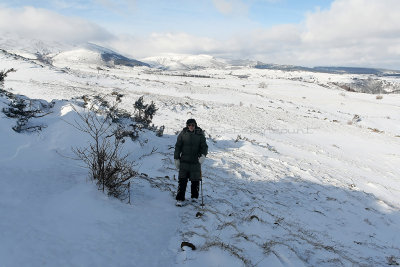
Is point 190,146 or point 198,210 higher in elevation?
point 190,146

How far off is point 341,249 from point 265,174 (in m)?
4.45

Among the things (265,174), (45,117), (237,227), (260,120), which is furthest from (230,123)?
(237,227)

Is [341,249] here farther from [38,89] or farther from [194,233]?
[38,89]

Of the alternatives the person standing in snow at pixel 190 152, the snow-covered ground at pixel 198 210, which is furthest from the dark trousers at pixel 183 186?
the snow-covered ground at pixel 198 210

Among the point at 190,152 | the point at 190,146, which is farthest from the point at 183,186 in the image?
the point at 190,146

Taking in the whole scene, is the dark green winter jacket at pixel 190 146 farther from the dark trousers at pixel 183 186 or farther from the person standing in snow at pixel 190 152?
the dark trousers at pixel 183 186

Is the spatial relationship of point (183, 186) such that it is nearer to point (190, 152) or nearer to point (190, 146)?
point (190, 152)

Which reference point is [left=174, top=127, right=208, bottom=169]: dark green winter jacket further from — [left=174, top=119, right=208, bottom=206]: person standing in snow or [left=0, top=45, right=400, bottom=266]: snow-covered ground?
[left=0, top=45, right=400, bottom=266]: snow-covered ground

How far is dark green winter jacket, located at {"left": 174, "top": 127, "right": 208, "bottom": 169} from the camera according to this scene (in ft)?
20.5

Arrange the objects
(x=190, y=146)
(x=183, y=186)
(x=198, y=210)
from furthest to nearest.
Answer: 1. (x=190, y=146)
2. (x=183, y=186)
3. (x=198, y=210)

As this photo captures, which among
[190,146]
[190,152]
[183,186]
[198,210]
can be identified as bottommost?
[198,210]

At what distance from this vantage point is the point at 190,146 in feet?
20.5

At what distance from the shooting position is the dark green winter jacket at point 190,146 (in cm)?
625

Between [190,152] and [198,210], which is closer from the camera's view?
[198,210]
